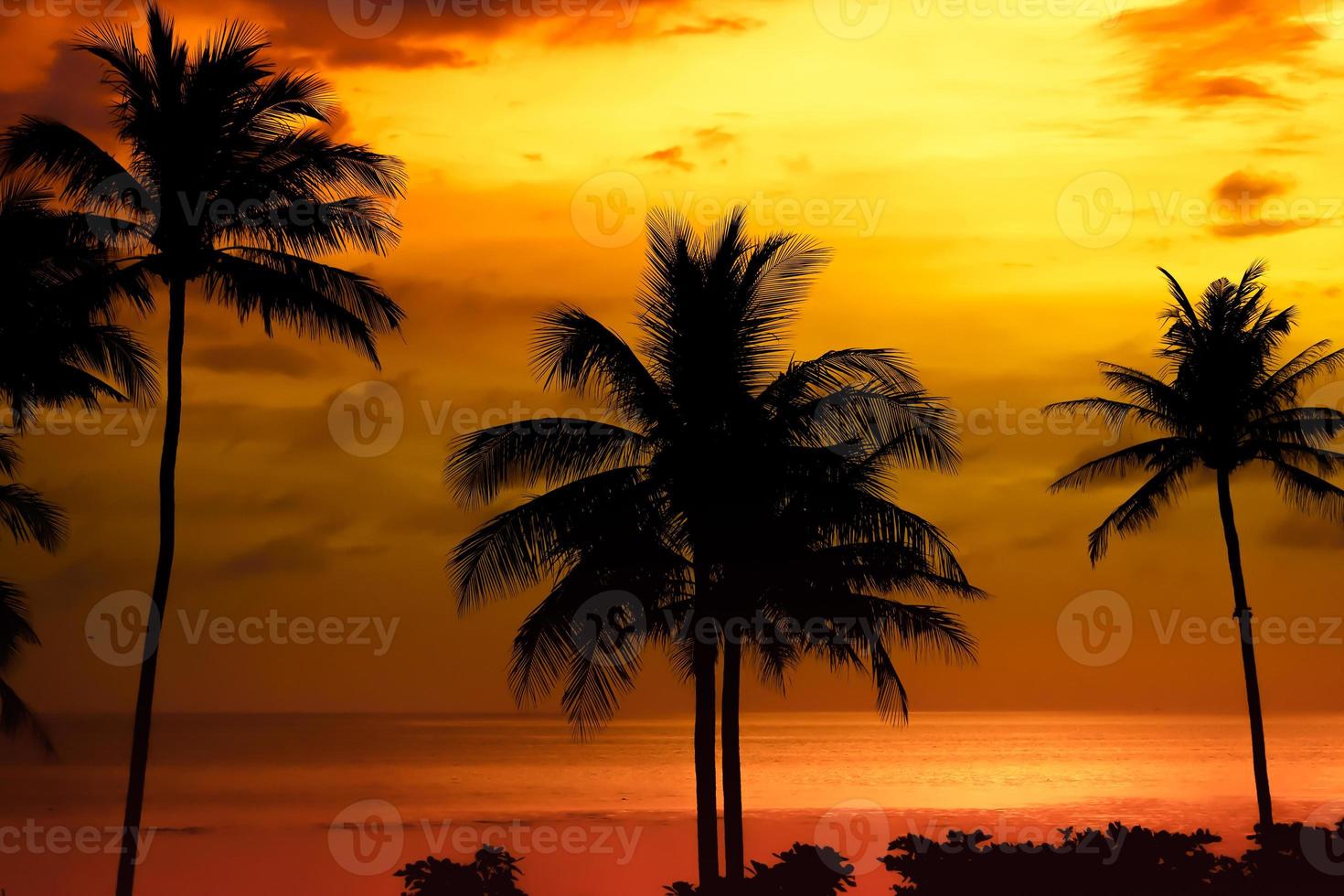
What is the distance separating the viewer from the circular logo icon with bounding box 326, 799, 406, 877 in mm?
48344

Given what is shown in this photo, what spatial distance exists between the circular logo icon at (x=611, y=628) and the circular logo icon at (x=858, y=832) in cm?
1676

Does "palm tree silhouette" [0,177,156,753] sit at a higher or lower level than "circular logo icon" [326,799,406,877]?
higher

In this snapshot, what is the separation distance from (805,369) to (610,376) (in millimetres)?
2917

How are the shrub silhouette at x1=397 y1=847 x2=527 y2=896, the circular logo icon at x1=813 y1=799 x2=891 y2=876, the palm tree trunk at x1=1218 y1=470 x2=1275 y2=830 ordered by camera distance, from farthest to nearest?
the circular logo icon at x1=813 y1=799 x2=891 y2=876 < the palm tree trunk at x1=1218 y1=470 x2=1275 y2=830 < the shrub silhouette at x1=397 y1=847 x2=527 y2=896

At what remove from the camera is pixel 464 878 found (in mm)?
17672

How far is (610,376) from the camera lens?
21.2 m

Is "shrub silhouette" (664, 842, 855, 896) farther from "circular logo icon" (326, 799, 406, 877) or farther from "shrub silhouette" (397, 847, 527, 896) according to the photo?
"circular logo icon" (326, 799, 406, 877)

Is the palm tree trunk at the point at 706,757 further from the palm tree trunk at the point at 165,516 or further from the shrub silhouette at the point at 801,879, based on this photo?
the palm tree trunk at the point at 165,516

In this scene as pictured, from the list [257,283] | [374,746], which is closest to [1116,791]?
[257,283]

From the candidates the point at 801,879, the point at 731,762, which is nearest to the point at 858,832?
the point at 731,762

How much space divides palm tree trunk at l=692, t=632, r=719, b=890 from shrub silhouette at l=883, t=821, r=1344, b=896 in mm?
3744

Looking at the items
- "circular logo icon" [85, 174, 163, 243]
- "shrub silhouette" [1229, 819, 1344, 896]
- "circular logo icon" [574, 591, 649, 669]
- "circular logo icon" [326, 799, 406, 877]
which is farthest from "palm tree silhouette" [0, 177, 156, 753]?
"circular logo icon" [326, 799, 406, 877]

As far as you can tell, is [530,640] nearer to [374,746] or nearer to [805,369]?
[805,369]

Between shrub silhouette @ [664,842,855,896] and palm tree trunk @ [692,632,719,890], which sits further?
palm tree trunk @ [692,632,719,890]
